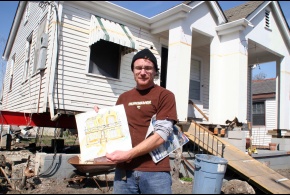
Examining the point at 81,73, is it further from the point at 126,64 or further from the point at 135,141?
the point at 135,141

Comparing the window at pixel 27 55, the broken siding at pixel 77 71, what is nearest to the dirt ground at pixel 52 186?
the broken siding at pixel 77 71

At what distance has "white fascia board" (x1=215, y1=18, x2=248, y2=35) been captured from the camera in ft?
30.1

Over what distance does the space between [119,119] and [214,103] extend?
769 centimetres

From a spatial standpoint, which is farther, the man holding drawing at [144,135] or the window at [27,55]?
the window at [27,55]

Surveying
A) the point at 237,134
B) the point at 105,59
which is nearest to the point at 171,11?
the point at 105,59

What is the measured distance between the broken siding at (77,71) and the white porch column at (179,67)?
1961 millimetres

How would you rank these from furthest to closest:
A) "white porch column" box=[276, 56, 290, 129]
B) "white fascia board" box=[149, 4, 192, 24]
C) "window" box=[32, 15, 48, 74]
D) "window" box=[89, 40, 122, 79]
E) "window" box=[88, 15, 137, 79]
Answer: "white porch column" box=[276, 56, 290, 129], "window" box=[89, 40, 122, 79], "white fascia board" box=[149, 4, 192, 24], "window" box=[88, 15, 137, 79], "window" box=[32, 15, 48, 74]

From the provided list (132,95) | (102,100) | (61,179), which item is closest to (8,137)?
(102,100)

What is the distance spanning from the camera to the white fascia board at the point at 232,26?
30.1 feet

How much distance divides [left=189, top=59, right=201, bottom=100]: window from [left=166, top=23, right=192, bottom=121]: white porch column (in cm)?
280

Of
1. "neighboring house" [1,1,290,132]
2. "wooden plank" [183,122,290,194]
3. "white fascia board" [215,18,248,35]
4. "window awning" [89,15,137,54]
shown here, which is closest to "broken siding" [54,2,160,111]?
"neighboring house" [1,1,290,132]

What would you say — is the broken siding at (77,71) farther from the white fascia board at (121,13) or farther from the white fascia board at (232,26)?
the white fascia board at (232,26)

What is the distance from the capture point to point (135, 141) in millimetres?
2316

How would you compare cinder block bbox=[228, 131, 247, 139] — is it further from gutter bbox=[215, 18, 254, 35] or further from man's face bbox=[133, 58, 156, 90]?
man's face bbox=[133, 58, 156, 90]
